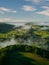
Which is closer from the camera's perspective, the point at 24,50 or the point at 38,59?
the point at 38,59

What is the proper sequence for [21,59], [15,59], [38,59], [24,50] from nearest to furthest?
1. [38,59]
2. [15,59]
3. [21,59]
4. [24,50]

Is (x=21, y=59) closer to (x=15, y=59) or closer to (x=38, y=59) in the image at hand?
(x=15, y=59)

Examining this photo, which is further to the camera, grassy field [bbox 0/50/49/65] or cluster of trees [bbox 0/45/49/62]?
cluster of trees [bbox 0/45/49/62]

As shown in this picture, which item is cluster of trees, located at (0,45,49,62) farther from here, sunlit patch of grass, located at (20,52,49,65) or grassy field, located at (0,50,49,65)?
sunlit patch of grass, located at (20,52,49,65)

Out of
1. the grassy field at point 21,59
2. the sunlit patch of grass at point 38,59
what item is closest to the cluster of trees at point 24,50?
the grassy field at point 21,59

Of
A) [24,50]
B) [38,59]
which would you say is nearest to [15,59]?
[24,50]

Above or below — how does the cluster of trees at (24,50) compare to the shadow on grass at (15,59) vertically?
above

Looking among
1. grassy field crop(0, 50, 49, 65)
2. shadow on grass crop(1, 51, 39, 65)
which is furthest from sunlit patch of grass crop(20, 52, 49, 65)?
shadow on grass crop(1, 51, 39, 65)

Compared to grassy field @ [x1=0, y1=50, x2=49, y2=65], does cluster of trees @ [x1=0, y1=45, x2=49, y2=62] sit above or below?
above

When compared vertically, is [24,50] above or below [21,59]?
above

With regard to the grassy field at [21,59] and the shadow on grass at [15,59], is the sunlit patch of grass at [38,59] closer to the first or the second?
the grassy field at [21,59]

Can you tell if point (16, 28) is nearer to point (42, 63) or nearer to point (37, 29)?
point (37, 29)
